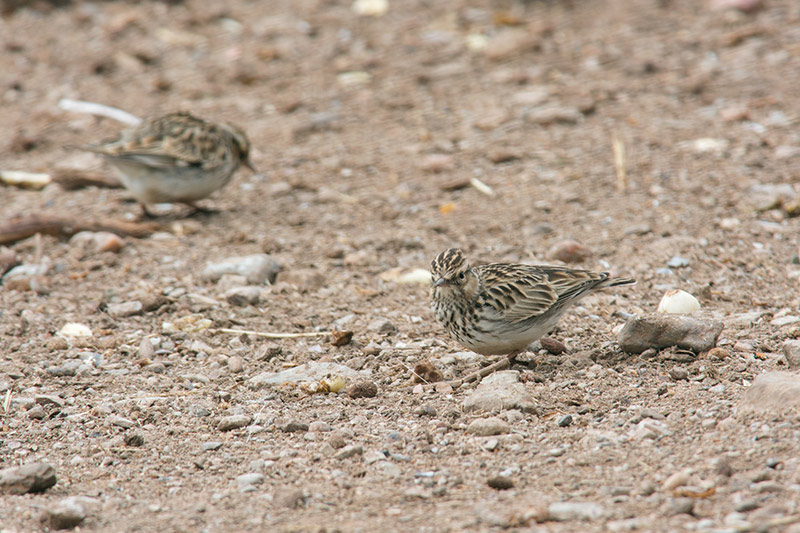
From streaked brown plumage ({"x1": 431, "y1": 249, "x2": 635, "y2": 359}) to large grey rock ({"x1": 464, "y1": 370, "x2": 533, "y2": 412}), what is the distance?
0.39 m

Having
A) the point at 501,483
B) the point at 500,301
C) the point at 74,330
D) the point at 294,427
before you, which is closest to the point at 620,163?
the point at 500,301

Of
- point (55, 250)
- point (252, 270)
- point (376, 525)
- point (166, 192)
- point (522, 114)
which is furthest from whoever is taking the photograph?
point (522, 114)

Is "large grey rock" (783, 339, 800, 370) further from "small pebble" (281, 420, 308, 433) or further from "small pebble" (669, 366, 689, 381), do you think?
"small pebble" (281, 420, 308, 433)

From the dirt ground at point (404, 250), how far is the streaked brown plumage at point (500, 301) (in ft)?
1.00

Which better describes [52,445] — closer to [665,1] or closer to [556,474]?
[556,474]

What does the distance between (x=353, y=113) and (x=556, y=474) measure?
6991mm

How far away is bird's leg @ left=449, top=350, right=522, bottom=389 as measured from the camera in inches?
230

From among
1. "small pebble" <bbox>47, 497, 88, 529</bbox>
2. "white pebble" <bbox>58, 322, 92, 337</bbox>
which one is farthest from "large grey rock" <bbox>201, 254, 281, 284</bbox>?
"small pebble" <bbox>47, 497, 88, 529</bbox>

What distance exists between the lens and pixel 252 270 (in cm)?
749

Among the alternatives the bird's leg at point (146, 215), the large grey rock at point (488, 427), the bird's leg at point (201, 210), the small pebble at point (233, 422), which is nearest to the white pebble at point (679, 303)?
the large grey rock at point (488, 427)

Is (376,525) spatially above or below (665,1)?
below

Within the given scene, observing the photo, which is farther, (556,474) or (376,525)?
(556,474)

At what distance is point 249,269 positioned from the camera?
7.50 meters

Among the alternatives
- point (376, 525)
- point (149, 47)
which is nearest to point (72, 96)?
point (149, 47)
